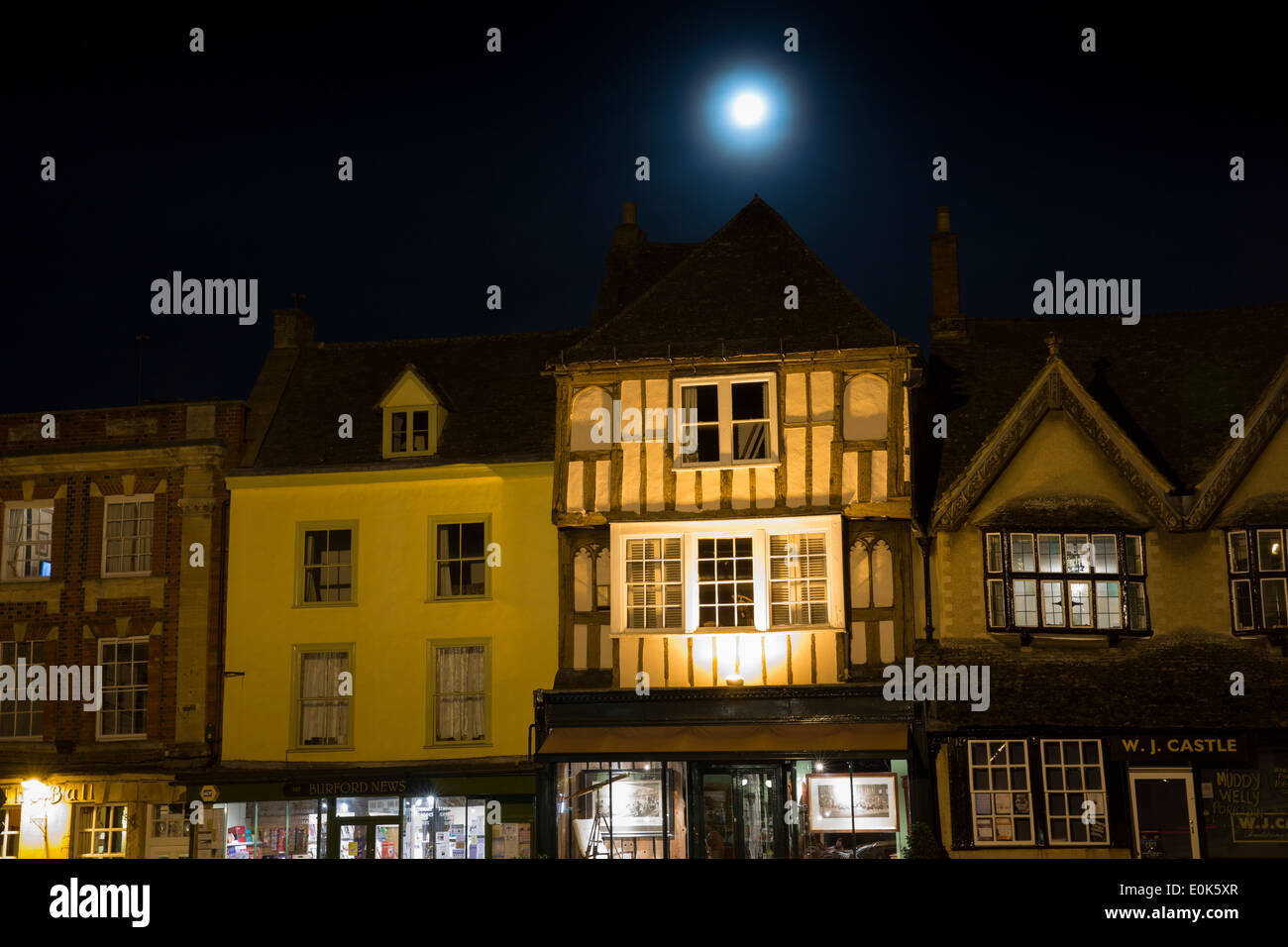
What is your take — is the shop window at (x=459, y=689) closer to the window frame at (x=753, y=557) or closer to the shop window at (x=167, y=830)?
the window frame at (x=753, y=557)

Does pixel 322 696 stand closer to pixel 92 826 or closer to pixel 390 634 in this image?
pixel 390 634

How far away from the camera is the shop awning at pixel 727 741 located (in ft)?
69.0

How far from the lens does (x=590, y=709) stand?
2223 centimetres

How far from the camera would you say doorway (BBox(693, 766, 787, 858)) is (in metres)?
22.1

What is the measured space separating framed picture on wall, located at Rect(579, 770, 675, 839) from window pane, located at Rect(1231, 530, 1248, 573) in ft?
30.3

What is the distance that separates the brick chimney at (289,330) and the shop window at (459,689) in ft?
24.3

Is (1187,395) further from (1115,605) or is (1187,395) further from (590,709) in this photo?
(590,709)

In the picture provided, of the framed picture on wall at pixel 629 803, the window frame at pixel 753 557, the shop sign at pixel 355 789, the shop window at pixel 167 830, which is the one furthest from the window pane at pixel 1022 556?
the shop window at pixel 167 830

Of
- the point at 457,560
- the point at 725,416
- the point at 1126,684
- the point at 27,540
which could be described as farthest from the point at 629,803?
the point at 27,540

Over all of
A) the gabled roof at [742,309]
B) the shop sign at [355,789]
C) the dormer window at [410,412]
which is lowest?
the shop sign at [355,789]

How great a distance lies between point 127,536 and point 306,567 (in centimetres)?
343

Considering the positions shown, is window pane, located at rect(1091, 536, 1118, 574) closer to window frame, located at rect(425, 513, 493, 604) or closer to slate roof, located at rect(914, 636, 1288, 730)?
slate roof, located at rect(914, 636, 1288, 730)

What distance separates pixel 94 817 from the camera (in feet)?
80.0

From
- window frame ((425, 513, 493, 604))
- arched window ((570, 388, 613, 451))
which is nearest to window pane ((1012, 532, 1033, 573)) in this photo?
arched window ((570, 388, 613, 451))
